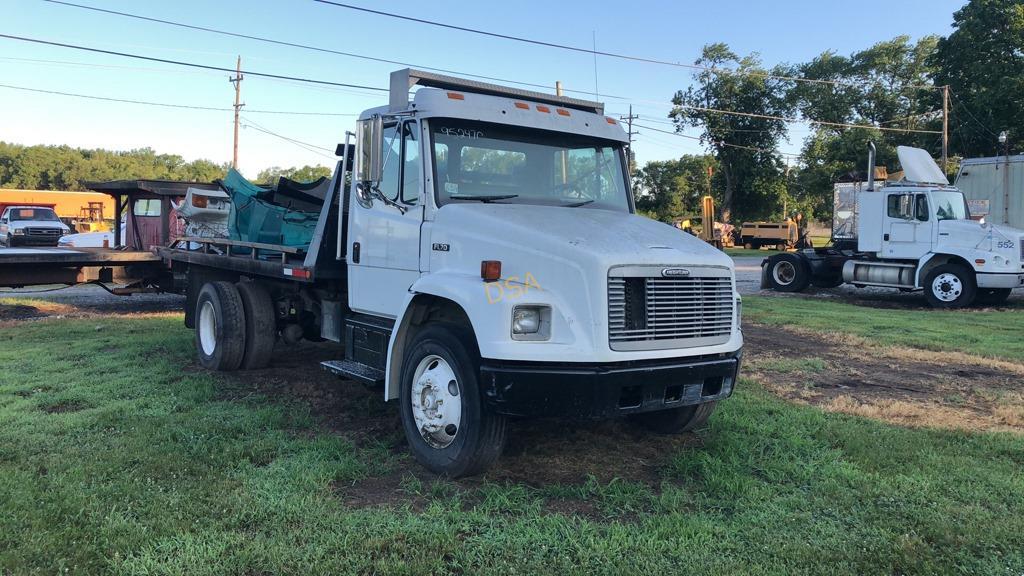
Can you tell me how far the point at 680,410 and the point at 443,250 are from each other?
222 cm

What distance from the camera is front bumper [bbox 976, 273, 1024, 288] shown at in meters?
15.1

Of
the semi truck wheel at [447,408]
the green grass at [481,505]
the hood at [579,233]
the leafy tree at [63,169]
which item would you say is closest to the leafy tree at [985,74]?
the green grass at [481,505]

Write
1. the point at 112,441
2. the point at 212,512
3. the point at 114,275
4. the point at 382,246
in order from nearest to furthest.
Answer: the point at 212,512, the point at 112,441, the point at 382,246, the point at 114,275

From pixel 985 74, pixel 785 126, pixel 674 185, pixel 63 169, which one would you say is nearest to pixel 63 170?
pixel 63 169

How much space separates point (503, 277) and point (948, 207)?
591 inches

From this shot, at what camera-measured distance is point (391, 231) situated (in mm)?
5586

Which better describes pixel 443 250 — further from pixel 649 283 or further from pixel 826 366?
pixel 826 366

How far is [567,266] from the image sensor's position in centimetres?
429

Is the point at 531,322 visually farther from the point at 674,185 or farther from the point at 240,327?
the point at 674,185

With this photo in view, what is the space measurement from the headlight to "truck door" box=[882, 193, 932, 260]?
1458cm

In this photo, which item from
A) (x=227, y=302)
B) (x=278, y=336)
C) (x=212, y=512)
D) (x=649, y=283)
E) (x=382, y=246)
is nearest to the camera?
(x=212, y=512)

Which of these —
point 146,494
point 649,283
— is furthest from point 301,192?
point 649,283

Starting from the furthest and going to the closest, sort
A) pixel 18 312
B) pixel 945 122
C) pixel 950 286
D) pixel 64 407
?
pixel 945 122 < pixel 950 286 < pixel 18 312 < pixel 64 407

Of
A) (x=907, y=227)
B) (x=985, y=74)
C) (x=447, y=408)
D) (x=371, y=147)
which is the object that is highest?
(x=985, y=74)
